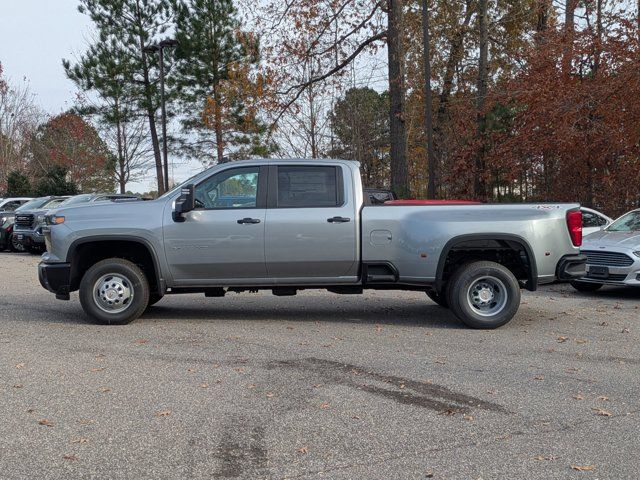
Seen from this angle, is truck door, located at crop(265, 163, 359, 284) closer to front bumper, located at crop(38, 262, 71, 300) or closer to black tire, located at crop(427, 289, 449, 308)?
→ black tire, located at crop(427, 289, 449, 308)

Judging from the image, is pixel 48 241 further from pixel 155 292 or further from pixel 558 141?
pixel 558 141

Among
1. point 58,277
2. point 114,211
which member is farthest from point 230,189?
point 58,277

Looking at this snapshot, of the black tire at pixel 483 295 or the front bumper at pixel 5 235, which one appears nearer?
the black tire at pixel 483 295

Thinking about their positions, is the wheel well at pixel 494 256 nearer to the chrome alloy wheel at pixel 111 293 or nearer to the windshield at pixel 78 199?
the chrome alloy wheel at pixel 111 293

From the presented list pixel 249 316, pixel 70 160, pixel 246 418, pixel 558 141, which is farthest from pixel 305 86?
pixel 70 160

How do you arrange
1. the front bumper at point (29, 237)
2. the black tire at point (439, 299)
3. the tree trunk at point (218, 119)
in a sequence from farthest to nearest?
the tree trunk at point (218, 119)
the front bumper at point (29, 237)
the black tire at point (439, 299)

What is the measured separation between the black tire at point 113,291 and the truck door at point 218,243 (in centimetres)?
48

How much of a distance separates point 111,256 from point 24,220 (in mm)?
14507

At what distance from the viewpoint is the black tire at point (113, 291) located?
29.8 feet

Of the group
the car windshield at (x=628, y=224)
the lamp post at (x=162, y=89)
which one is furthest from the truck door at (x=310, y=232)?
the lamp post at (x=162, y=89)

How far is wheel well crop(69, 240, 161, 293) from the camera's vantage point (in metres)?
9.15

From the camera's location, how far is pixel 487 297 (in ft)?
30.1

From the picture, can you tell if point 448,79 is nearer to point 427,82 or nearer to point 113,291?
point 427,82

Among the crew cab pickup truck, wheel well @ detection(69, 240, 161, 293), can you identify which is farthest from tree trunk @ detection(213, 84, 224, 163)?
the crew cab pickup truck
